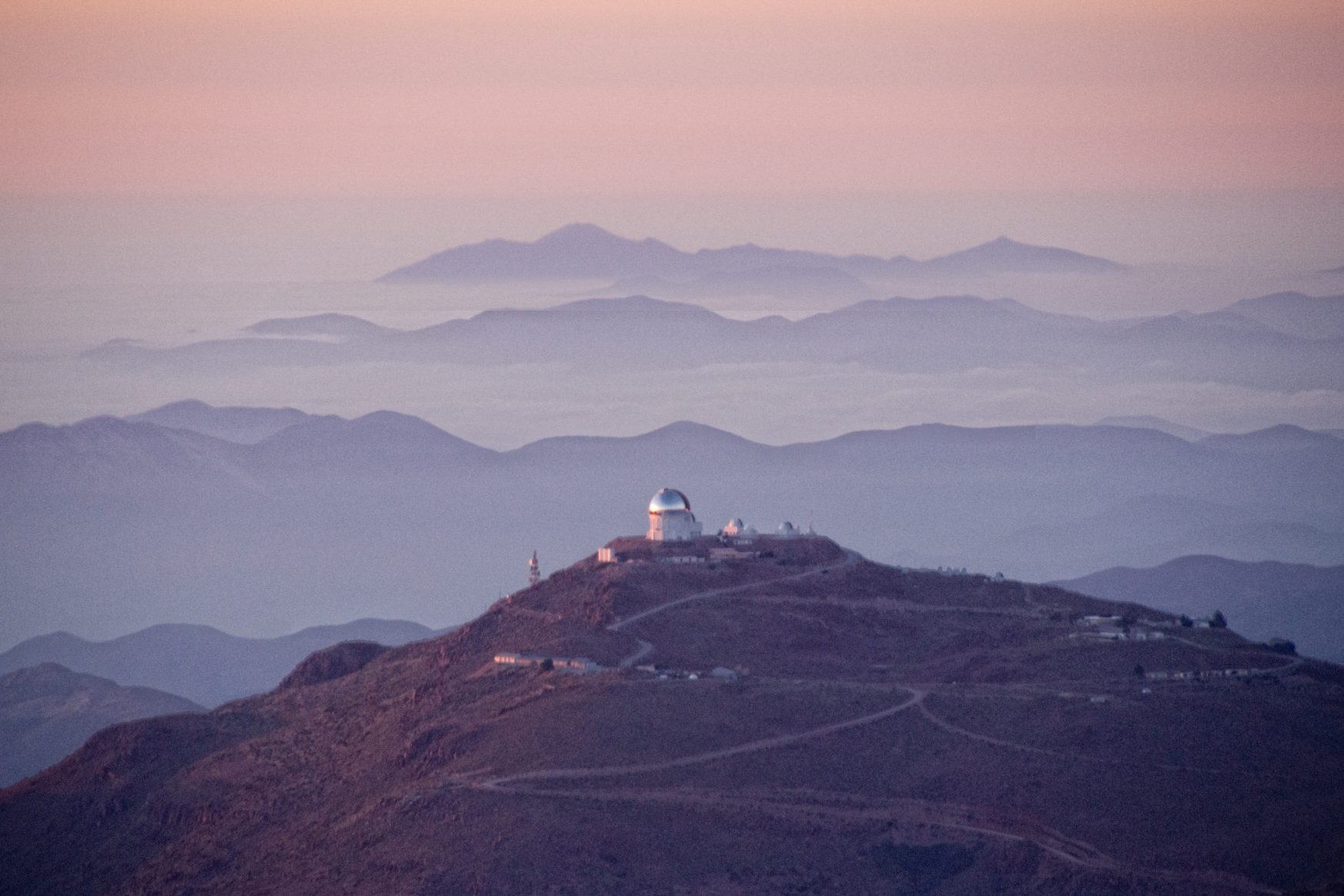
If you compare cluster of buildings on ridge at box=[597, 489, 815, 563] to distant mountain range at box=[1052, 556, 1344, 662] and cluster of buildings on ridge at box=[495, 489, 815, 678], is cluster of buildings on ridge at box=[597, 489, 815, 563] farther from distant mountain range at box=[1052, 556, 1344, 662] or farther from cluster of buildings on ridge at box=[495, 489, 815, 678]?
distant mountain range at box=[1052, 556, 1344, 662]

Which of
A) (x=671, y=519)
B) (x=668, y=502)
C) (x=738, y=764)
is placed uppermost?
(x=668, y=502)

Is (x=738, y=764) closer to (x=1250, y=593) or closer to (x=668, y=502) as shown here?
(x=668, y=502)

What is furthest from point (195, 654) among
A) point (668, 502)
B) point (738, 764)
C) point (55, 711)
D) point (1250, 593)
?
point (738, 764)

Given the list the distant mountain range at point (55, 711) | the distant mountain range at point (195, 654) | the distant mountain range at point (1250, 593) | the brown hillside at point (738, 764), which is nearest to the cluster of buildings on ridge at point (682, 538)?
the brown hillside at point (738, 764)

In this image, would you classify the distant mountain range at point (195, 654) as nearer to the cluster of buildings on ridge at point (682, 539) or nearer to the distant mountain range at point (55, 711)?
the distant mountain range at point (55, 711)

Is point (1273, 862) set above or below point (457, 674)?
below

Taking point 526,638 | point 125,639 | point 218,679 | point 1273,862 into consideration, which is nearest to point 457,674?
point 526,638

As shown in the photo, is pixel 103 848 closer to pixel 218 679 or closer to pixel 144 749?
pixel 144 749
